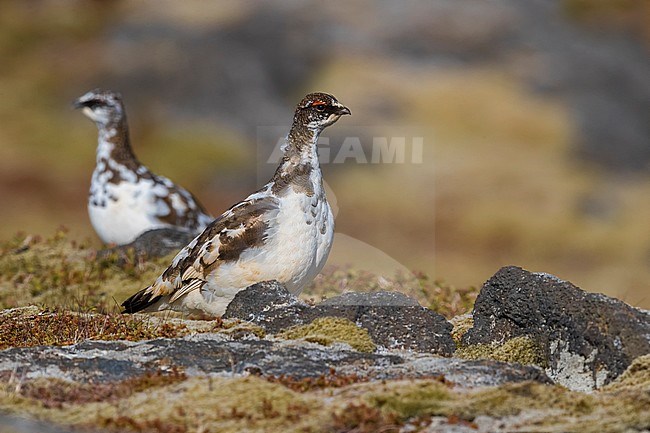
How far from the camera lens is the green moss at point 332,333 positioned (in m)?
6.86

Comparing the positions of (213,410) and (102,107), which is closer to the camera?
(213,410)

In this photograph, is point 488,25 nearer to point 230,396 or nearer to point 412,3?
point 412,3

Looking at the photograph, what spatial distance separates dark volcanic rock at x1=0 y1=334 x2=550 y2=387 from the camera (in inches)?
234

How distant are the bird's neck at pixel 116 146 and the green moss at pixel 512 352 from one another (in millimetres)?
7114

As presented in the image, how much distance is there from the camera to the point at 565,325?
6.73 m

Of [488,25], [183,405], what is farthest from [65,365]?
[488,25]

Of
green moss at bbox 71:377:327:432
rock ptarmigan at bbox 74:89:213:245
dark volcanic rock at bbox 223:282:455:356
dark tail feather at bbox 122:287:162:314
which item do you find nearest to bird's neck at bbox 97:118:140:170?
rock ptarmigan at bbox 74:89:213:245

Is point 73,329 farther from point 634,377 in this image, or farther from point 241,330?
point 634,377

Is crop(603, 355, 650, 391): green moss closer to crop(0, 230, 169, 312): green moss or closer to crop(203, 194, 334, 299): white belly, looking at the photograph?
crop(203, 194, 334, 299): white belly

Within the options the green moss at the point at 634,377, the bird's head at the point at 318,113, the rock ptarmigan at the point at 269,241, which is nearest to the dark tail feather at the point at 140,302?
the rock ptarmigan at the point at 269,241

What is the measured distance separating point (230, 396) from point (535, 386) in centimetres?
158

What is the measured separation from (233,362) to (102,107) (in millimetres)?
8373

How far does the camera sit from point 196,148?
3269 cm

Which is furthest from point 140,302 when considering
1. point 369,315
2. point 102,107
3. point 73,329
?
point 102,107
